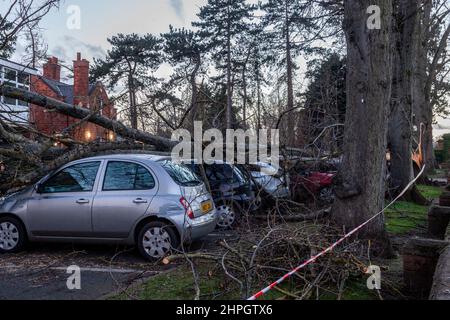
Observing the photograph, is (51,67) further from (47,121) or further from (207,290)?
(207,290)

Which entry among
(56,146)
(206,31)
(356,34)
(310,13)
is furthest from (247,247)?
(206,31)

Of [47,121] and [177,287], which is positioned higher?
[47,121]

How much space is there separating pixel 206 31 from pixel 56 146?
25.6m

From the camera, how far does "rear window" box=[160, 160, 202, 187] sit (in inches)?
273

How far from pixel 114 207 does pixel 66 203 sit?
0.91m

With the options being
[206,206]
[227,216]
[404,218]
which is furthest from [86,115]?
[404,218]

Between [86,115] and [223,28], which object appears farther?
[223,28]

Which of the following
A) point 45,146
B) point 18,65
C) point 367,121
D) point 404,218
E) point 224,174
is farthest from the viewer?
point 18,65

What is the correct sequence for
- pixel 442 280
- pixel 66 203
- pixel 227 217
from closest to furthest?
pixel 442 280 < pixel 66 203 < pixel 227 217

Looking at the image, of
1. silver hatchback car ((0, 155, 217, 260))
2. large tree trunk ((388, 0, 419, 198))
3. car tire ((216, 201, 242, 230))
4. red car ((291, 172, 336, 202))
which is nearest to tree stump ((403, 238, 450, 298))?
silver hatchback car ((0, 155, 217, 260))

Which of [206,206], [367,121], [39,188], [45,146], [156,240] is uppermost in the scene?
[367,121]

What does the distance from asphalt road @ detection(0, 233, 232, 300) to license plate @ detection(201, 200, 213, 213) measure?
73 cm

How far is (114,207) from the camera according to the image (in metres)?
6.74
